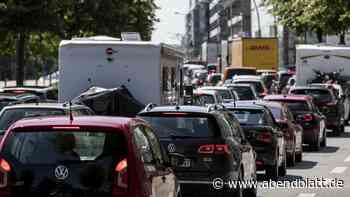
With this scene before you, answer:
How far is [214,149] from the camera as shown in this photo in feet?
48.5

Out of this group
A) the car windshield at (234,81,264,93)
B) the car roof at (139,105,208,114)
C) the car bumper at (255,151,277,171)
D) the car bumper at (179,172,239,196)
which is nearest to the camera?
the car bumper at (179,172,239,196)

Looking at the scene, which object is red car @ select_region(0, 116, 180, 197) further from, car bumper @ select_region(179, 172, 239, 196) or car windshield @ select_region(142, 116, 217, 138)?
car windshield @ select_region(142, 116, 217, 138)

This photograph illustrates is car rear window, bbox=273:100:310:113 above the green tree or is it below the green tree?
below

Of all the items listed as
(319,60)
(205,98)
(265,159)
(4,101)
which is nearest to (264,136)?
(265,159)

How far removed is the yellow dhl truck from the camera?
63.7m

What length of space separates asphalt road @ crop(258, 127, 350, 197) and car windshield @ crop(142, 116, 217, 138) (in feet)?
9.51

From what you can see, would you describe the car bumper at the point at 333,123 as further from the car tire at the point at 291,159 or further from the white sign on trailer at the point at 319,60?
the car tire at the point at 291,159

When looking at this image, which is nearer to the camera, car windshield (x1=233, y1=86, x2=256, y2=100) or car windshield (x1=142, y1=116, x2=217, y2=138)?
car windshield (x1=142, y1=116, x2=217, y2=138)

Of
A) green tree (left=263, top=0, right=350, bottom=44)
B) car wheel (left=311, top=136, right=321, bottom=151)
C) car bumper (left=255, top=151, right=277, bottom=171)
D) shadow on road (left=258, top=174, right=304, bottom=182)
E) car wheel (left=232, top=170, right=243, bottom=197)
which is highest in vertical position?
green tree (left=263, top=0, right=350, bottom=44)

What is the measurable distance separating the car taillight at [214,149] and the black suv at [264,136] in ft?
17.4

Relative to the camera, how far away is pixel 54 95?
111ft

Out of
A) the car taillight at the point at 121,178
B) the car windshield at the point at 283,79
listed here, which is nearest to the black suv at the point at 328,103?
the car windshield at the point at 283,79

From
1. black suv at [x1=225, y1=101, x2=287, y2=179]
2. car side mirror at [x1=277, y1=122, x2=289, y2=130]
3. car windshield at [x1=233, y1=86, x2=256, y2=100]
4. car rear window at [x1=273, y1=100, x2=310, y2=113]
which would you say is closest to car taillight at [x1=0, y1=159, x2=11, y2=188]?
black suv at [x1=225, y1=101, x2=287, y2=179]

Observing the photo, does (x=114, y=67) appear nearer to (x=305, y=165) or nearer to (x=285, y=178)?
(x=305, y=165)
